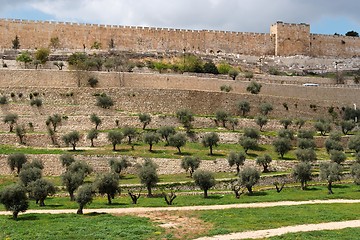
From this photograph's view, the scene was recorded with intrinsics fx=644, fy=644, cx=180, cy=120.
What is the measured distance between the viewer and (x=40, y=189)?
2706cm

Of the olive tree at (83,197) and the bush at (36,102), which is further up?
the bush at (36,102)

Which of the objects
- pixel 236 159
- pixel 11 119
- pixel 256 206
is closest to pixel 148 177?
pixel 256 206

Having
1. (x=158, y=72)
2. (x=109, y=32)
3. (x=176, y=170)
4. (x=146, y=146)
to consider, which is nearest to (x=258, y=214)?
(x=176, y=170)

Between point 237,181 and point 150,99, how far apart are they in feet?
51.4

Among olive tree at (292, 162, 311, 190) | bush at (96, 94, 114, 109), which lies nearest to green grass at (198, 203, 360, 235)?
olive tree at (292, 162, 311, 190)

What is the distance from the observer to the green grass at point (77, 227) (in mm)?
20250

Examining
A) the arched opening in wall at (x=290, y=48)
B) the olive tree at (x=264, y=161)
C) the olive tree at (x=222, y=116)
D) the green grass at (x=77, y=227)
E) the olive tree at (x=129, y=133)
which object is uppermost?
the arched opening in wall at (x=290, y=48)

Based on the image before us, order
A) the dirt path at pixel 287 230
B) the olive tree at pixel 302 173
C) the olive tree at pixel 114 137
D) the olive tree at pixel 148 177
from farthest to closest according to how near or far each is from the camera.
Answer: the olive tree at pixel 114 137 < the olive tree at pixel 302 173 < the olive tree at pixel 148 177 < the dirt path at pixel 287 230

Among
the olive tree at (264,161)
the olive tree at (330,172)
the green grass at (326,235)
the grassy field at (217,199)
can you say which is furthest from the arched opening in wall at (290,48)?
the green grass at (326,235)

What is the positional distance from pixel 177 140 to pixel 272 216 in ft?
53.0

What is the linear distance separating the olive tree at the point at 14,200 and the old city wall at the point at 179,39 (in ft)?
129

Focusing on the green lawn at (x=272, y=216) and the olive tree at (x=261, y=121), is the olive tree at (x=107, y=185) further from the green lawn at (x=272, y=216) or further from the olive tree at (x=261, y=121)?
the olive tree at (x=261, y=121)

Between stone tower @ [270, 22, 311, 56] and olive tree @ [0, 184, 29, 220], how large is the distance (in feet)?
178

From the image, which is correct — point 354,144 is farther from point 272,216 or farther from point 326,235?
point 326,235
